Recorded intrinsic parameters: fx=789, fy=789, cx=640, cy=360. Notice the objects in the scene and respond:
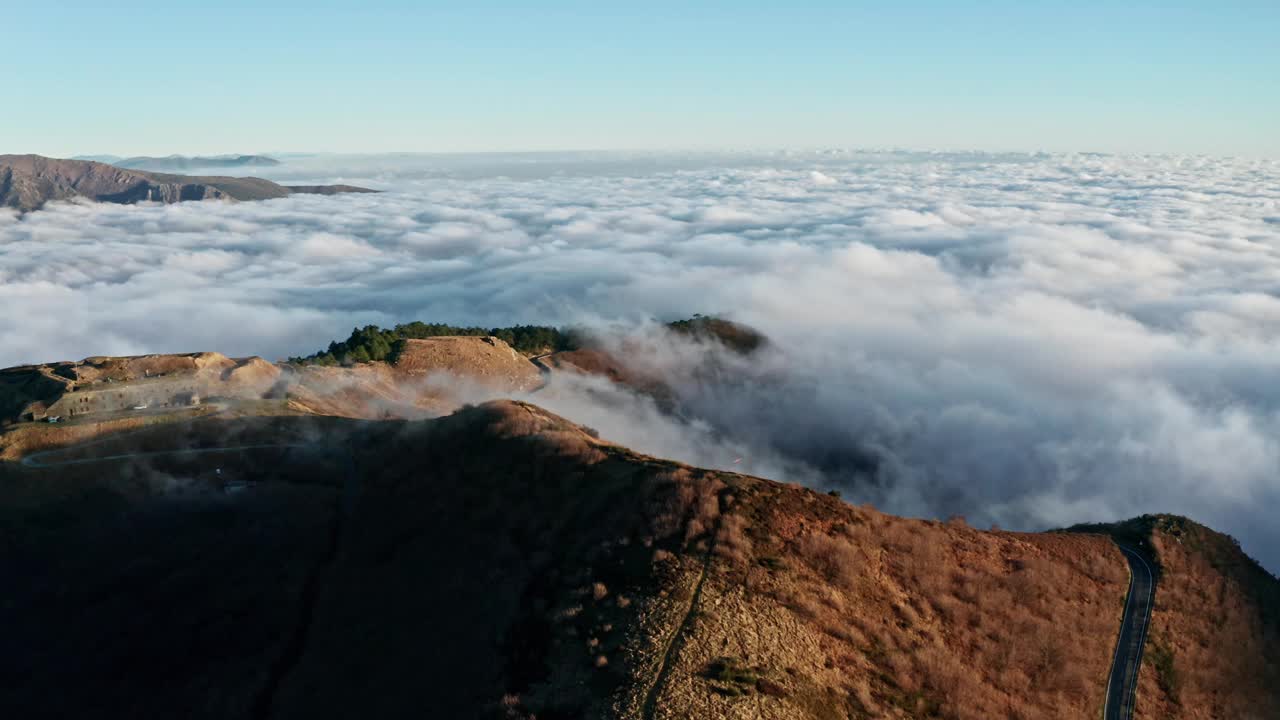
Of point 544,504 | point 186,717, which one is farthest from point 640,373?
point 186,717

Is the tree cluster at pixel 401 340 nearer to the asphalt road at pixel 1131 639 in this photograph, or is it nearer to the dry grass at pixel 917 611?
the dry grass at pixel 917 611

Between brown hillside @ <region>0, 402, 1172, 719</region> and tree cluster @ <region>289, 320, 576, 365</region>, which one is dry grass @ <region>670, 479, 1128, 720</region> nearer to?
brown hillside @ <region>0, 402, 1172, 719</region>

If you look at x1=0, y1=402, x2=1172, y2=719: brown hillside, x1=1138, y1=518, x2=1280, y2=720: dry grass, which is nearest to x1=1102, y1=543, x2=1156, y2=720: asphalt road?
x1=1138, y1=518, x2=1280, y2=720: dry grass

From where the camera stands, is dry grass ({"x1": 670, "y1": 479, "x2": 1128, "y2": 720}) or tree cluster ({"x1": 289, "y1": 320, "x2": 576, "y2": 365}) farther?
tree cluster ({"x1": 289, "y1": 320, "x2": 576, "y2": 365})

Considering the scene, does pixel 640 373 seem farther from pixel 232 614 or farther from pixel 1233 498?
pixel 232 614

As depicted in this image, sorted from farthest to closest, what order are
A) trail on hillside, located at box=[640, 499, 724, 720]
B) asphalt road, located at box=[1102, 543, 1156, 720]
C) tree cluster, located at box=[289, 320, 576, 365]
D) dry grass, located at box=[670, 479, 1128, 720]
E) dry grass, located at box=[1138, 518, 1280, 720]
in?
tree cluster, located at box=[289, 320, 576, 365] < dry grass, located at box=[1138, 518, 1280, 720] < asphalt road, located at box=[1102, 543, 1156, 720] < dry grass, located at box=[670, 479, 1128, 720] < trail on hillside, located at box=[640, 499, 724, 720]

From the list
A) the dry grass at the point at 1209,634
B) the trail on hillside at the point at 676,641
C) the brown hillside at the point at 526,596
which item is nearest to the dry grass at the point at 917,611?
the brown hillside at the point at 526,596

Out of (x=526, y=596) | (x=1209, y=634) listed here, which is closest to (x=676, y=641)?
(x=526, y=596)

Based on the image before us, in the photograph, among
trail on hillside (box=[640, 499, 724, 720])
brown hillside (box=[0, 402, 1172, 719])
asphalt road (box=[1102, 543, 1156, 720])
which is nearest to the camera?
trail on hillside (box=[640, 499, 724, 720])

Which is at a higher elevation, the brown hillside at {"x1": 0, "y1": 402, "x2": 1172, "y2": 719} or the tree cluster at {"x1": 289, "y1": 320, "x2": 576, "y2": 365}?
the brown hillside at {"x1": 0, "y1": 402, "x2": 1172, "y2": 719}
